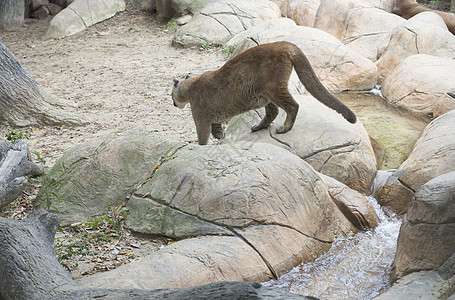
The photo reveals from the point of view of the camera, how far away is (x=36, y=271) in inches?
155

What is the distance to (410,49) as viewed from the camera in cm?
1140

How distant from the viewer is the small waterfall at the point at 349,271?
4801mm

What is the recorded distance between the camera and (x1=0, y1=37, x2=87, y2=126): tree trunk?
8.23 metres

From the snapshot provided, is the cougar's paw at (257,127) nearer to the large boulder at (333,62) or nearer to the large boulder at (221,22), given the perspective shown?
the large boulder at (333,62)

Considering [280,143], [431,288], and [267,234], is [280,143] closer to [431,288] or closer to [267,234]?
[267,234]

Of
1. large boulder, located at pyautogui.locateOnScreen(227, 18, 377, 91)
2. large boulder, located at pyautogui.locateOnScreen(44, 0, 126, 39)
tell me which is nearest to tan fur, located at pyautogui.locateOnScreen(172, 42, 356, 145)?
large boulder, located at pyautogui.locateOnScreen(227, 18, 377, 91)

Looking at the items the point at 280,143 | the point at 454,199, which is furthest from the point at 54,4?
the point at 454,199

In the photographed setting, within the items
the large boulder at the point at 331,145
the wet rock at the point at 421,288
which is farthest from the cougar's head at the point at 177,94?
the wet rock at the point at 421,288

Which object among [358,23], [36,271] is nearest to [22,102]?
[36,271]

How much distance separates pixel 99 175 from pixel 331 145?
3.23 metres

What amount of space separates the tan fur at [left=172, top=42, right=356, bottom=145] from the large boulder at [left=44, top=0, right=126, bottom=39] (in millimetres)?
10003

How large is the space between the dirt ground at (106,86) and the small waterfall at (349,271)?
1.47 meters

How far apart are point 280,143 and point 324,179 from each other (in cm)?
112

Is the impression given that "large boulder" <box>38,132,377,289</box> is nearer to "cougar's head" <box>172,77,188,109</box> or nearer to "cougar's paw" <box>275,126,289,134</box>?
→ "cougar's paw" <box>275,126,289,134</box>
